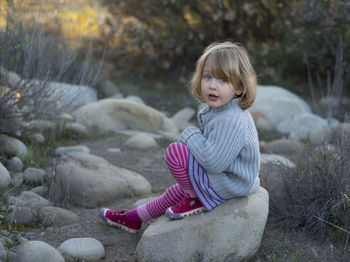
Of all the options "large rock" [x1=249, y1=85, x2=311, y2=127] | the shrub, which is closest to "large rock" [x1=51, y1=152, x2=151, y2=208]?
the shrub

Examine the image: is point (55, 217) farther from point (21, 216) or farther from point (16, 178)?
point (16, 178)

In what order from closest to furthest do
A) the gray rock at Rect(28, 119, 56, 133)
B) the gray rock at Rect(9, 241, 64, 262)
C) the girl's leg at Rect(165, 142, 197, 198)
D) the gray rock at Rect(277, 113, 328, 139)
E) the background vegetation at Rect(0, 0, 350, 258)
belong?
the gray rock at Rect(9, 241, 64, 262), the girl's leg at Rect(165, 142, 197, 198), the gray rock at Rect(28, 119, 56, 133), the gray rock at Rect(277, 113, 328, 139), the background vegetation at Rect(0, 0, 350, 258)

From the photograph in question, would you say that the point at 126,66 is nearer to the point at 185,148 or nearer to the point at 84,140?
the point at 84,140

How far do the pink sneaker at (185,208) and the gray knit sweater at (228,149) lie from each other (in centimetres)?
17

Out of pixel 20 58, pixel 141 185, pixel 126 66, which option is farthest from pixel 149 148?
pixel 126 66

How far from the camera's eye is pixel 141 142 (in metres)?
5.30

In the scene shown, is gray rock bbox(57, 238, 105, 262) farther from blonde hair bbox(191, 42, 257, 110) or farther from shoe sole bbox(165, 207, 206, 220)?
blonde hair bbox(191, 42, 257, 110)

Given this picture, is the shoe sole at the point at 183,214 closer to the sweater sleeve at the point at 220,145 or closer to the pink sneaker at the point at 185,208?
the pink sneaker at the point at 185,208

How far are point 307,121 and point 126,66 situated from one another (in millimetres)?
4545

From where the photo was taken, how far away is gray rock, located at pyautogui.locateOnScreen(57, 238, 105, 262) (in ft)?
9.02

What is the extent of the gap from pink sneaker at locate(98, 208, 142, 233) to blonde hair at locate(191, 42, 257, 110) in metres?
1.11

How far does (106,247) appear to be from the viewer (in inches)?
117

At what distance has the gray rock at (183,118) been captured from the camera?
6770 mm

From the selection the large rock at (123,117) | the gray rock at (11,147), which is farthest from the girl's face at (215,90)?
the large rock at (123,117)
